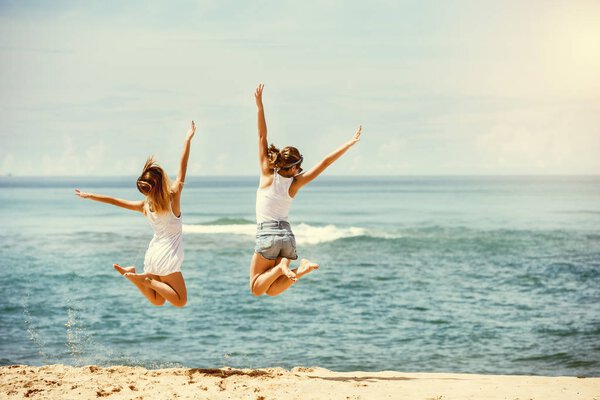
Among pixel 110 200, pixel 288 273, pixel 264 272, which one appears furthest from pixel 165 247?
pixel 288 273

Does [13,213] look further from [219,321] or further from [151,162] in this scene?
[151,162]

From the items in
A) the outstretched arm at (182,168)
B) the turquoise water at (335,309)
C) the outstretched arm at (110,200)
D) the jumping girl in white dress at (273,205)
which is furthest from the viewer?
the turquoise water at (335,309)

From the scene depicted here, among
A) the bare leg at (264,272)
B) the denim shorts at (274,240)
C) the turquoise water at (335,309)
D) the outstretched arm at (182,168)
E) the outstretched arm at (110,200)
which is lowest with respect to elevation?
the turquoise water at (335,309)

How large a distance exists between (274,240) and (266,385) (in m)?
1.67

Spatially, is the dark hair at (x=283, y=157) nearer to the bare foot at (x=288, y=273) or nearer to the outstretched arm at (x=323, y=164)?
the outstretched arm at (x=323, y=164)

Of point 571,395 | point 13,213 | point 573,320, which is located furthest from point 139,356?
point 13,213

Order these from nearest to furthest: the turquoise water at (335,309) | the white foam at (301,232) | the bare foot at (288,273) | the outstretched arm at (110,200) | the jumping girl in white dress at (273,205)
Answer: the bare foot at (288,273) < the outstretched arm at (110,200) < the jumping girl in white dress at (273,205) < the turquoise water at (335,309) < the white foam at (301,232)

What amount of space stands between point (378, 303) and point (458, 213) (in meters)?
41.7

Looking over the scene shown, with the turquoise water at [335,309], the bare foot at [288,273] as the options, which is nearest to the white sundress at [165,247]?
the bare foot at [288,273]

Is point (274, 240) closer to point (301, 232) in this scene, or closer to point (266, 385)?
point (266, 385)

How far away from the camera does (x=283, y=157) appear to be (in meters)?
8.10

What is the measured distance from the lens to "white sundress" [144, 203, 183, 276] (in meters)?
8.16

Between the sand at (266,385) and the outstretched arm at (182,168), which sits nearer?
the outstretched arm at (182,168)

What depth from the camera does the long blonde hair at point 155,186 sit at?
795 centimetres
